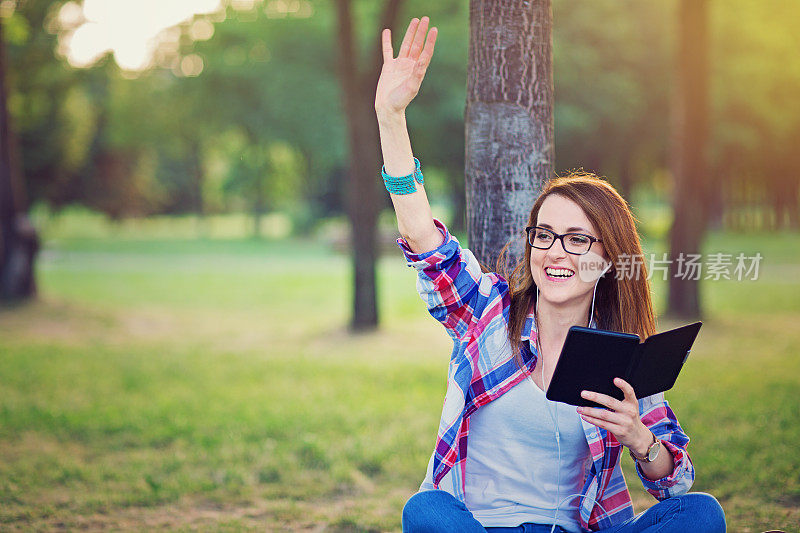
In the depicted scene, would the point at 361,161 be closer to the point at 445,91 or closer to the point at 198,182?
the point at 445,91

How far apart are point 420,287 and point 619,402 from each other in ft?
2.54

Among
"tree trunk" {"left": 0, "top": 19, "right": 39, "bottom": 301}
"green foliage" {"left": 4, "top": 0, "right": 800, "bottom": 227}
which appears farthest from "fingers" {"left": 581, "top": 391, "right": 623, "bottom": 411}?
"green foliage" {"left": 4, "top": 0, "right": 800, "bottom": 227}

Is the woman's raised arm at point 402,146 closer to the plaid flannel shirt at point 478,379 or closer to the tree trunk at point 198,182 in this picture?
the plaid flannel shirt at point 478,379

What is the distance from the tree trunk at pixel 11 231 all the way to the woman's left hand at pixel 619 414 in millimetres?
13587

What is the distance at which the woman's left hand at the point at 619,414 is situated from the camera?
2672 mm

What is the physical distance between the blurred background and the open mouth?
8.40 ft

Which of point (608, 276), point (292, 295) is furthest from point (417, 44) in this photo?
point (292, 295)

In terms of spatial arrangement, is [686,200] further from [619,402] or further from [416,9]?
[416,9]

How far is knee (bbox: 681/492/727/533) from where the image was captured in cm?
280

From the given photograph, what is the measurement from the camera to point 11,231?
1452cm

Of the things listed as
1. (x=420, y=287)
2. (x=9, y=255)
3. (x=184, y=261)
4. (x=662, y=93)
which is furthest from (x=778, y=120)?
(x=420, y=287)

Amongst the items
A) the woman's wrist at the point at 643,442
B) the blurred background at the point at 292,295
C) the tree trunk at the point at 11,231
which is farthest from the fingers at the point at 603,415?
the tree trunk at the point at 11,231

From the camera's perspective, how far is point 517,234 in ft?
13.7

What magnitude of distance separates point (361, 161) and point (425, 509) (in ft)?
31.0
